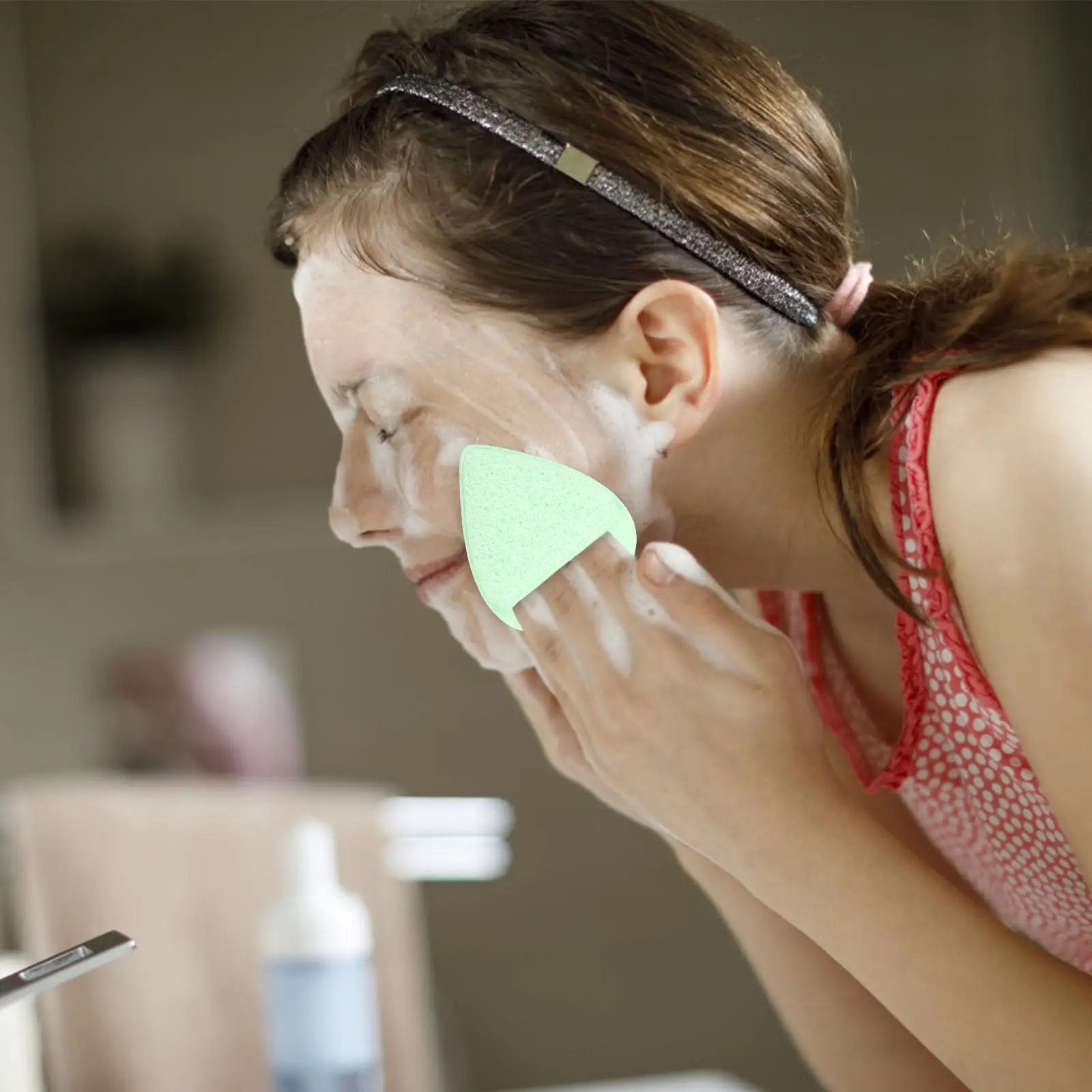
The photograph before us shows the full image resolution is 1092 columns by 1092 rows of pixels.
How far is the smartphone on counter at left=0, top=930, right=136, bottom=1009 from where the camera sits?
52 centimetres

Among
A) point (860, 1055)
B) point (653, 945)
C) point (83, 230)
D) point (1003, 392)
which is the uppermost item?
point (83, 230)

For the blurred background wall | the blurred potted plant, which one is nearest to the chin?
the blurred background wall

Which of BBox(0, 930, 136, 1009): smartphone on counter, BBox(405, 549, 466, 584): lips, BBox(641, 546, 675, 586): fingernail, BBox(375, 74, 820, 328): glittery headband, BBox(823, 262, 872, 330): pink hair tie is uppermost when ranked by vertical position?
BBox(375, 74, 820, 328): glittery headband

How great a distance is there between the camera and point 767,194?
2.13 ft

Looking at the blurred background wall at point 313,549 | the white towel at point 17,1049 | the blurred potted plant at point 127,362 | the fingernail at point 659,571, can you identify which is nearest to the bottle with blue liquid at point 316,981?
the white towel at point 17,1049

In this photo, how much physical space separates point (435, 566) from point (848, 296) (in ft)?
0.82

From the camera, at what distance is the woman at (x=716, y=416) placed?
0.58m

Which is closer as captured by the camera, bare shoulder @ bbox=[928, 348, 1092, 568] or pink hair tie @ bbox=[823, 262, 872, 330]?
bare shoulder @ bbox=[928, 348, 1092, 568]

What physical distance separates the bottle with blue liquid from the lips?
5.7 inches

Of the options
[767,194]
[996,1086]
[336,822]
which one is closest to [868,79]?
[767,194]

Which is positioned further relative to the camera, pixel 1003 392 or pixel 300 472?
pixel 300 472

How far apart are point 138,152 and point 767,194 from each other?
91 centimetres

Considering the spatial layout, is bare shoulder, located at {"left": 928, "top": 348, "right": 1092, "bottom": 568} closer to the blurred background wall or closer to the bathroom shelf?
the blurred background wall

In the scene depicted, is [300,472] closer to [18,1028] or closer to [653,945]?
[653,945]
